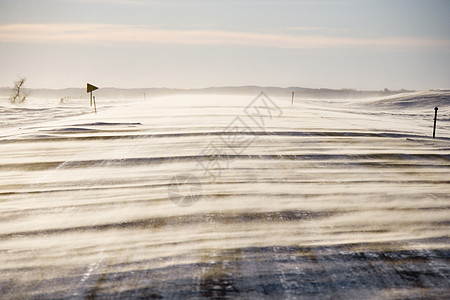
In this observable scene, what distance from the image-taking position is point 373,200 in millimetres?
7379

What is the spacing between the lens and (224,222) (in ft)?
20.5

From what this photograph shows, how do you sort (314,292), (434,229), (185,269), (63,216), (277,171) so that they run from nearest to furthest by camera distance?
(314,292) < (185,269) < (434,229) < (63,216) < (277,171)

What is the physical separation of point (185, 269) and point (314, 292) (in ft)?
4.65

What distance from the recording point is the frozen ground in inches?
177

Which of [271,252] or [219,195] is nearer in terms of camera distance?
[271,252]

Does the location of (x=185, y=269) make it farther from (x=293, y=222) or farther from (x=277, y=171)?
(x=277, y=171)

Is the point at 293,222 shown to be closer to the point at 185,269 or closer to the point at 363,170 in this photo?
the point at 185,269

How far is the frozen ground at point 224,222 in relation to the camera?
14.7 feet

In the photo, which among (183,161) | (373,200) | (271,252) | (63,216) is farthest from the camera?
(183,161)

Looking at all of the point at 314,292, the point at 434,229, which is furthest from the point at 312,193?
the point at 314,292
